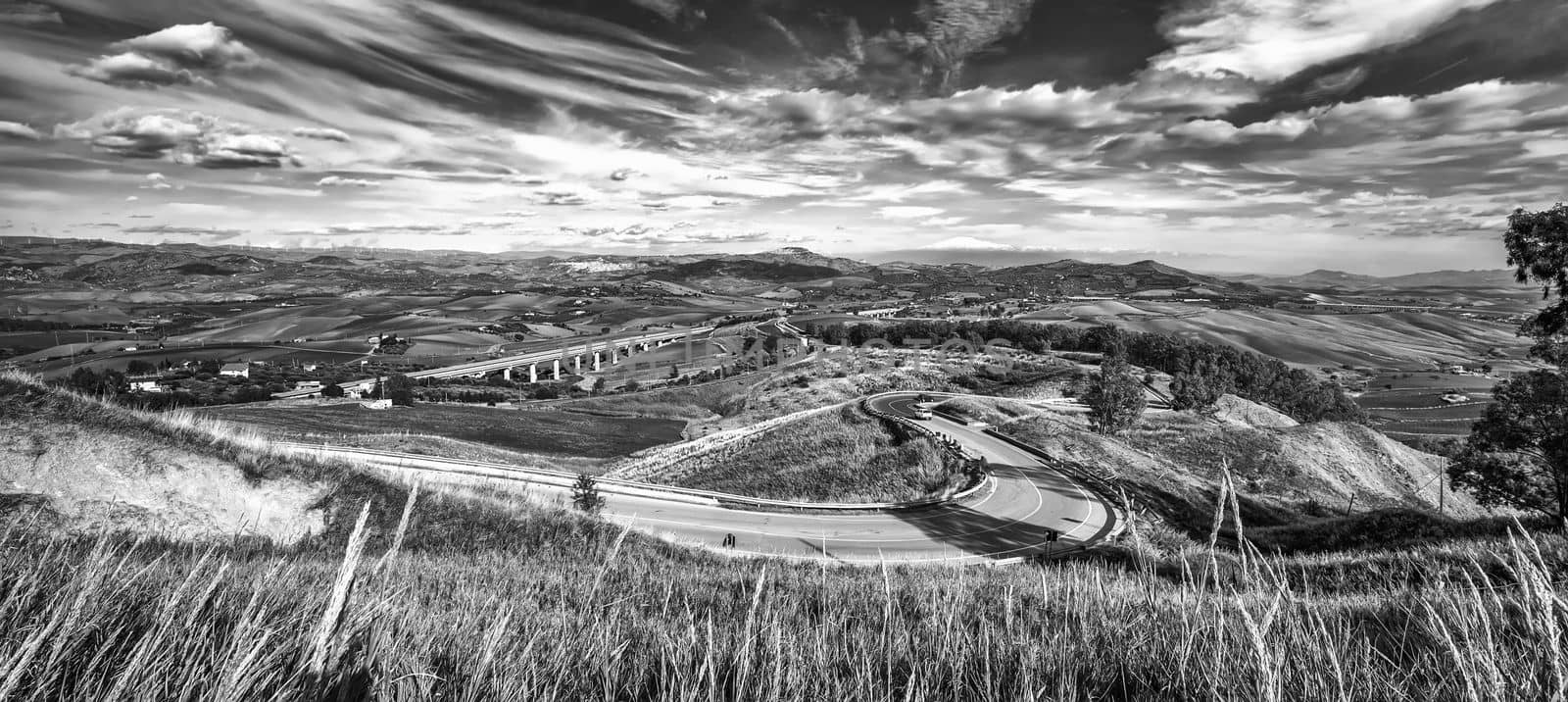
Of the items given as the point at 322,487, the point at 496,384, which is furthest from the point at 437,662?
the point at 496,384

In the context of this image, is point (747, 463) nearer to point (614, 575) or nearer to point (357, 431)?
point (357, 431)

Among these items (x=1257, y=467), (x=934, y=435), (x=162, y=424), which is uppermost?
(x=162, y=424)

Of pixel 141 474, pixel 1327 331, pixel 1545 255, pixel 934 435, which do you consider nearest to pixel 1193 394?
pixel 934 435

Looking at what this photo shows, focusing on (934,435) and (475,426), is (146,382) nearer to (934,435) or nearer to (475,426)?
(475,426)

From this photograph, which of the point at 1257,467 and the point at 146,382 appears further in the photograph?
the point at 146,382

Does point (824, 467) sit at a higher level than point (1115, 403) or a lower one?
lower

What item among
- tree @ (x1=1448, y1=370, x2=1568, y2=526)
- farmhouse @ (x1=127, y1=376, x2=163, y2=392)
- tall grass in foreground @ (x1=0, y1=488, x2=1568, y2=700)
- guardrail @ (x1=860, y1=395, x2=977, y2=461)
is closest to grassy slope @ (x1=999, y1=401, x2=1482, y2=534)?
guardrail @ (x1=860, y1=395, x2=977, y2=461)

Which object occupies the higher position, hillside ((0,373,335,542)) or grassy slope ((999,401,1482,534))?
hillside ((0,373,335,542))

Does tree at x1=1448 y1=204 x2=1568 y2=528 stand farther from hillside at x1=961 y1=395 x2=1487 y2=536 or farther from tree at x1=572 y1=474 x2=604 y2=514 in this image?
tree at x1=572 y1=474 x2=604 y2=514
